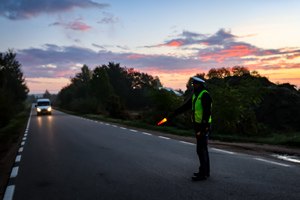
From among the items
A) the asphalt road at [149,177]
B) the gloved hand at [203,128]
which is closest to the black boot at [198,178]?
the asphalt road at [149,177]

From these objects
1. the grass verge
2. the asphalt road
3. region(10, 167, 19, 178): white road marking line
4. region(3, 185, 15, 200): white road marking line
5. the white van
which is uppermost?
the white van

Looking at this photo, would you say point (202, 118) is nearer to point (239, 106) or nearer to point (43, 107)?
point (239, 106)

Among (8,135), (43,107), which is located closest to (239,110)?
(8,135)

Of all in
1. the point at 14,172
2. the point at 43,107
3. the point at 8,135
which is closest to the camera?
the point at 14,172

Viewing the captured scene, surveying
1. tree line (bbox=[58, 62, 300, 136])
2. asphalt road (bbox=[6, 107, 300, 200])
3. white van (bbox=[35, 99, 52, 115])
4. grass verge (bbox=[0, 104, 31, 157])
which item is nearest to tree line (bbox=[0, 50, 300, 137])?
Answer: tree line (bbox=[58, 62, 300, 136])

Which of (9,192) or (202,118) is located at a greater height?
(202,118)

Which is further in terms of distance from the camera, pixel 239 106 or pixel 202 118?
pixel 239 106

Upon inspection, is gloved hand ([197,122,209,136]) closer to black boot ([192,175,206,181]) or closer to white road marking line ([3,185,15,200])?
black boot ([192,175,206,181])

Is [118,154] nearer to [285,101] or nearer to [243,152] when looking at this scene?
[243,152]

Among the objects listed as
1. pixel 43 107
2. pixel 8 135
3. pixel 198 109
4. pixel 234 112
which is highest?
pixel 198 109

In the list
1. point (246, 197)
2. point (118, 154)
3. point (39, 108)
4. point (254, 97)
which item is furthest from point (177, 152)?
point (39, 108)

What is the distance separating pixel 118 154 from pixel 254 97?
8620 millimetres

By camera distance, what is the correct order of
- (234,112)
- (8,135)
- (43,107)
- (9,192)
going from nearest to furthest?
(9,192), (234,112), (8,135), (43,107)

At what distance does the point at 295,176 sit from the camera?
474 cm
